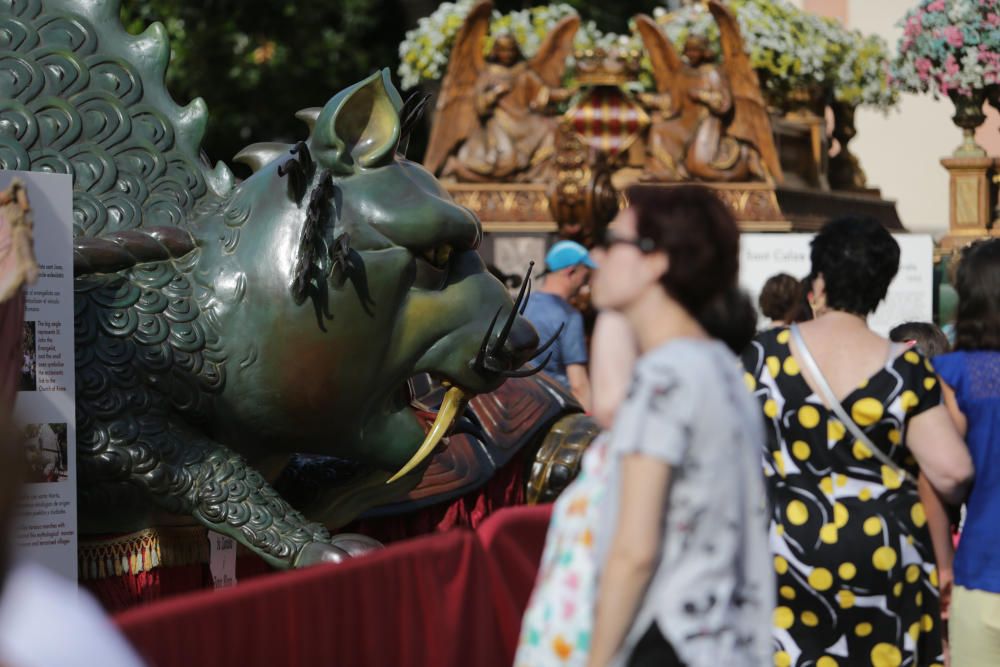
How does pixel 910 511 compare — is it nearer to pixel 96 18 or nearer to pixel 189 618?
A: pixel 189 618

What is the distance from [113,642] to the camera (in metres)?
1.81

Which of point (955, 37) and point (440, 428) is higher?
point (955, 37)

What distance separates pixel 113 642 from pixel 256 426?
271 centimetres

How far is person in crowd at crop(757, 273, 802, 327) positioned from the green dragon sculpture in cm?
238

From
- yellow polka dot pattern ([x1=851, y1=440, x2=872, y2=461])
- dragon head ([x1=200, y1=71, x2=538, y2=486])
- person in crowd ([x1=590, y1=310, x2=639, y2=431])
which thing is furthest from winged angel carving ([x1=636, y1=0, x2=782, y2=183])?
person in crowd ([x1=590, y1=310, x2=639, y2=431])

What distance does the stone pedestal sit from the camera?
10.3 metres

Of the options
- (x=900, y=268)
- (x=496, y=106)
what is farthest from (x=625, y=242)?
(x=496, y=106)

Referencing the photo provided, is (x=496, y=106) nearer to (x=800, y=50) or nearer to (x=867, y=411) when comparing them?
(x=800, y=50)

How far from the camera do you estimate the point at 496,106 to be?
1154 centimetres

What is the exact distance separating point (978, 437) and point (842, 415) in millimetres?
396

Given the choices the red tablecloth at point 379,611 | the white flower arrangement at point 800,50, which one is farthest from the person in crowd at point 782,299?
the white flower arrangement at point 800,50

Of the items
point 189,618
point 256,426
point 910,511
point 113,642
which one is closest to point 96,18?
point 256,426

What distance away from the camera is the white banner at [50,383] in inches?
160

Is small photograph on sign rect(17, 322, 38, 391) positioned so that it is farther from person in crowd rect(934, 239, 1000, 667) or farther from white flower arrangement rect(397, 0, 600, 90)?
white flower arrangement rect(397, 0, 600, 90)
